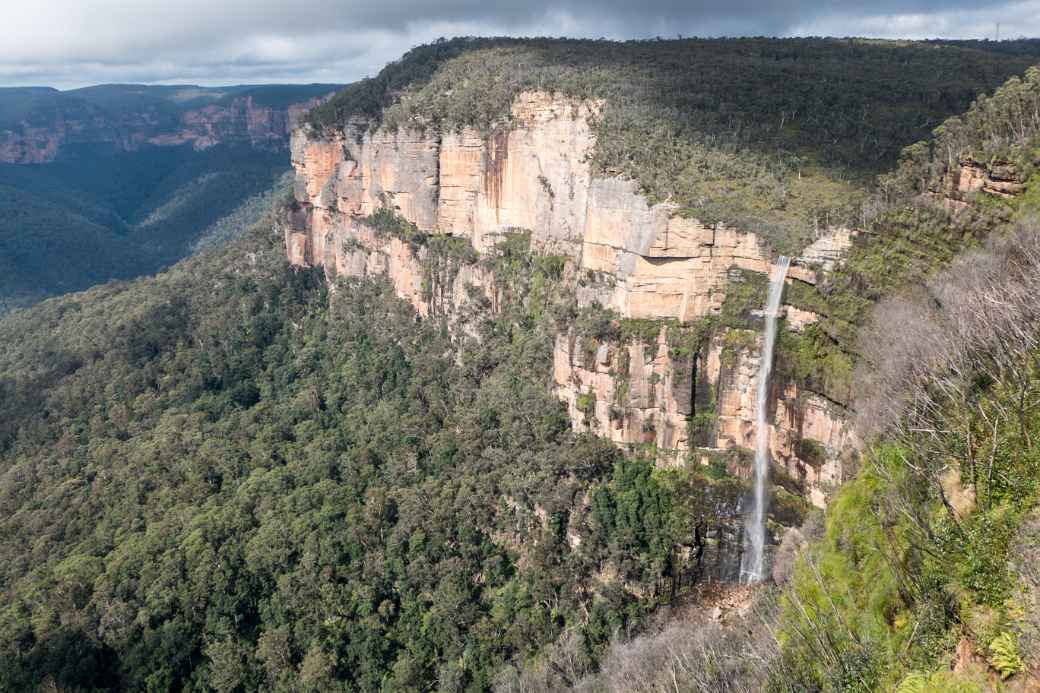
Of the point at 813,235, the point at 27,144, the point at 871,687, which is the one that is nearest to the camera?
the point at 871,687

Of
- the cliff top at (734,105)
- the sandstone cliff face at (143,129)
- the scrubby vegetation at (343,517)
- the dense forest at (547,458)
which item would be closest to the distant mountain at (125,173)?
the sandstone cliff face at (143,129)

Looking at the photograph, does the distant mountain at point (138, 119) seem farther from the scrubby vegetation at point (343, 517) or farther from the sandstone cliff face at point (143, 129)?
the scrubby vegetation at point (343, 517)

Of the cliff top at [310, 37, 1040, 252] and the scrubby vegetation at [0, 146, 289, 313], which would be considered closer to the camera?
the cliff top at [310, 37, 1040, 252]

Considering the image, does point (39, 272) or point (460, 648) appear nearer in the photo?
point (460, 648)

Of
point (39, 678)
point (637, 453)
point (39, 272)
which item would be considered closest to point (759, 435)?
point (637, 453)

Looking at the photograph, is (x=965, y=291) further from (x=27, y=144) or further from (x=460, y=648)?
(x=27, y=144)

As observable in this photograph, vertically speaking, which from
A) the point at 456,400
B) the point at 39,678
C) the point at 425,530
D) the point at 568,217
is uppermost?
the point at 568,217

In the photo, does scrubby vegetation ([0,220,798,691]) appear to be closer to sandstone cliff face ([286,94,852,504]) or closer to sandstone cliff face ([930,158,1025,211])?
sandstone cliff face ([286,94,852,504])

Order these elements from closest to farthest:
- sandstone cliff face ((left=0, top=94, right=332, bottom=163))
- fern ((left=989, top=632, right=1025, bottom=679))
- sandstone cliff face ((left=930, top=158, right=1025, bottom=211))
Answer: fern ((left=989, top=632, right=1025, bottom=679)) → sandstone cliff face ((left=930, top=158, right=1025, bottom=211)) → sandstone cliff face ((left=0, top=94, right=332, bottom=163))

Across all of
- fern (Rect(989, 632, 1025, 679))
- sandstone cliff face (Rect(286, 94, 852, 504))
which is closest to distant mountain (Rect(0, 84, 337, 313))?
sandstone cliff face (Rect(286, 94, 852, 504))
